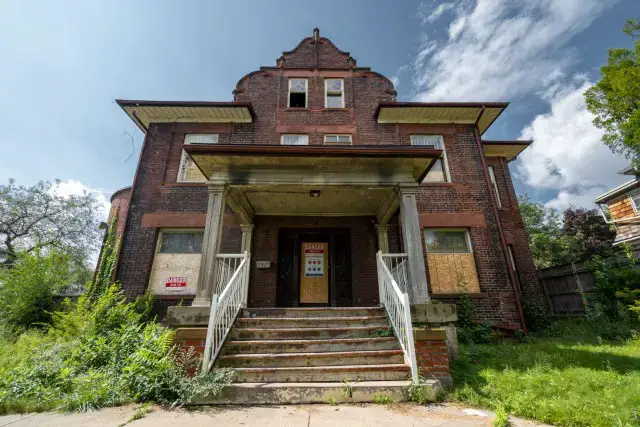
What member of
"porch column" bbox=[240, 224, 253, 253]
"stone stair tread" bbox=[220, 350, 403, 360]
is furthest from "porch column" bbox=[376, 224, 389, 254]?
"stone stair tread" bbox=[220, 350, 403, 360]

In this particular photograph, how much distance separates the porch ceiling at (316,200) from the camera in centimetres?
612

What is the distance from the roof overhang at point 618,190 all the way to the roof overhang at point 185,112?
61.6ft

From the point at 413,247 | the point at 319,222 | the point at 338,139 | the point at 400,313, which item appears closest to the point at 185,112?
the point at 338,139

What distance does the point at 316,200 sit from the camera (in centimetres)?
717

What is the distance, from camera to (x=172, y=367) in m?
3.47

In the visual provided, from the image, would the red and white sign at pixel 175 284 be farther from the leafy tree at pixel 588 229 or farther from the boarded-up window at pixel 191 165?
the leafy tree at pixel 588 229

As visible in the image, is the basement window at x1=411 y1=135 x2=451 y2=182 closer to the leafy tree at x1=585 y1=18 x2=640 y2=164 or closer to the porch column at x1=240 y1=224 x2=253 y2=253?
the porch column at x1=240 y1=224 x2=253 y2=253

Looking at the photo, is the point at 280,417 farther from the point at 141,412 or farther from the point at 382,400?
the point at 141,412

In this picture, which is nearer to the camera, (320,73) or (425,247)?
(425,247)

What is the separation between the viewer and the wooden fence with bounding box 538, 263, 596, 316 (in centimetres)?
857

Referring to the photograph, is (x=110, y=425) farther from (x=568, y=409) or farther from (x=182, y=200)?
(x=182, y=200)

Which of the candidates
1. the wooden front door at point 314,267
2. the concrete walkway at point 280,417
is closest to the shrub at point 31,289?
the wooden front door at point 314,267

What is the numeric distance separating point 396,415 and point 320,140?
7.90m

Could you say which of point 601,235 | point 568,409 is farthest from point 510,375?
point 601,235
